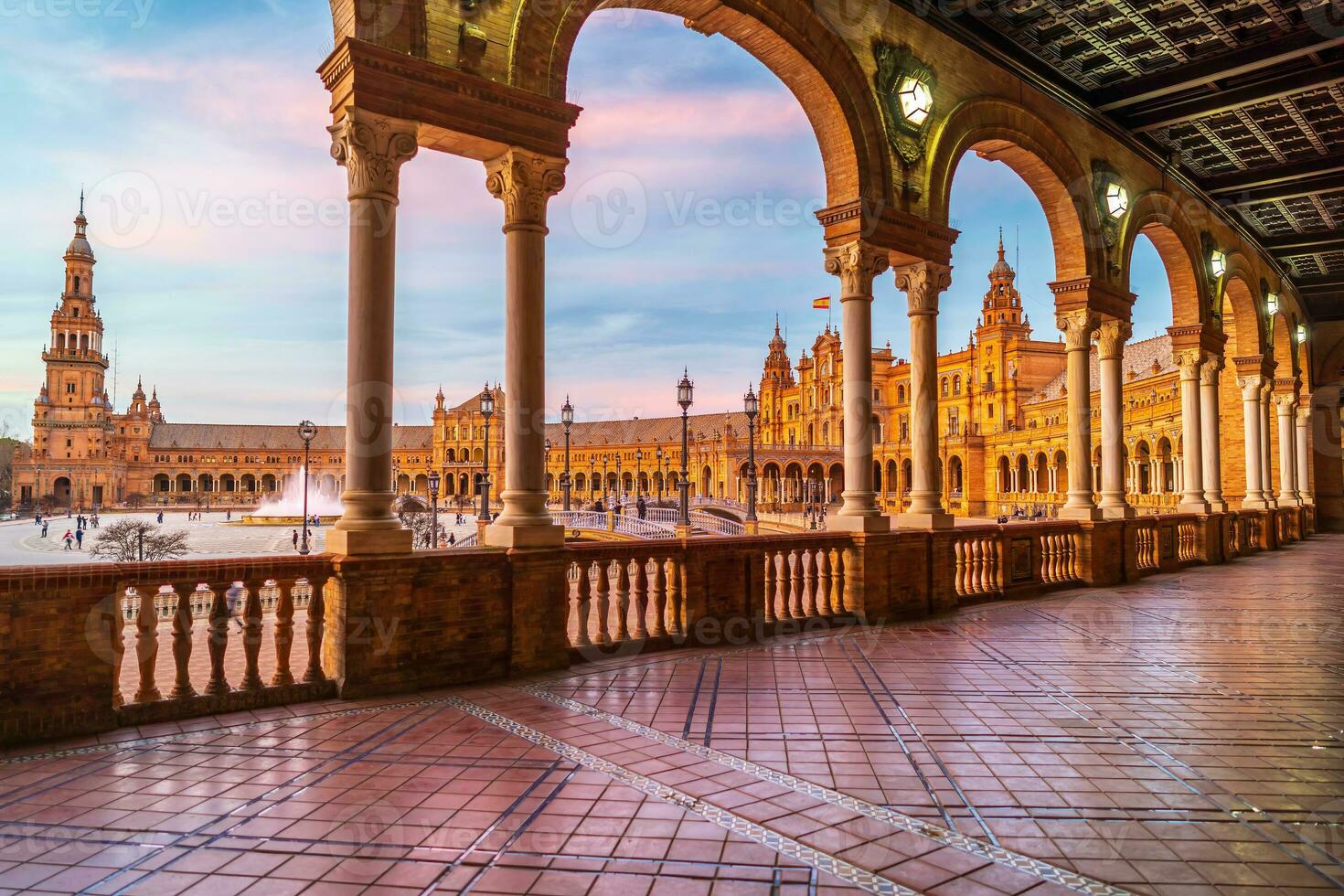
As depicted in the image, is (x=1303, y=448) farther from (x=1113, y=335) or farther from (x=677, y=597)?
(x=677, y=597)

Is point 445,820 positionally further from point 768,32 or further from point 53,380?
point 53,380

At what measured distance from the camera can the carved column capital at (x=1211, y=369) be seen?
1611cm

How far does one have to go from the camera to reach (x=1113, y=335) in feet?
42.8

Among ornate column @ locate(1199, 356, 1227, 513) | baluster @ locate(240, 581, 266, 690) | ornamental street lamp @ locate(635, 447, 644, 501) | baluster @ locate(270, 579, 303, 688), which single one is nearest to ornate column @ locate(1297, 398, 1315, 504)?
ornate column @ locate(1199, 356, 1227, 513)

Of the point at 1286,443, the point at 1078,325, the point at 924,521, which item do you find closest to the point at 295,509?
the point at 1286,443

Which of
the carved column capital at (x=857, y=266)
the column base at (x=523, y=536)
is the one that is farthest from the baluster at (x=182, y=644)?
the carved column capital at (x=857, y=266)

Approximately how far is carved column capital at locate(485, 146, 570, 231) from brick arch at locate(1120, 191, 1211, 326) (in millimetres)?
11618

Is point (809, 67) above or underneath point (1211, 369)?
above

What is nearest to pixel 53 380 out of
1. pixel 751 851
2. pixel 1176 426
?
pixel 1176 426

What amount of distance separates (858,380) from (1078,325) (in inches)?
214

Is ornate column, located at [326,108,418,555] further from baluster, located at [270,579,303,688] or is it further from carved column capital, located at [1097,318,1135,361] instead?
carved column capital, located at [1097,318,1135,361]

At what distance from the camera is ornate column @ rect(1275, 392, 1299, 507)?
2175 centimetres

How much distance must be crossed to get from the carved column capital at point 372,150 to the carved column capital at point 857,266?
15.7ft

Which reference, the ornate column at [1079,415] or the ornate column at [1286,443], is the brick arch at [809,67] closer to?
the ornate column at [1079,415]
